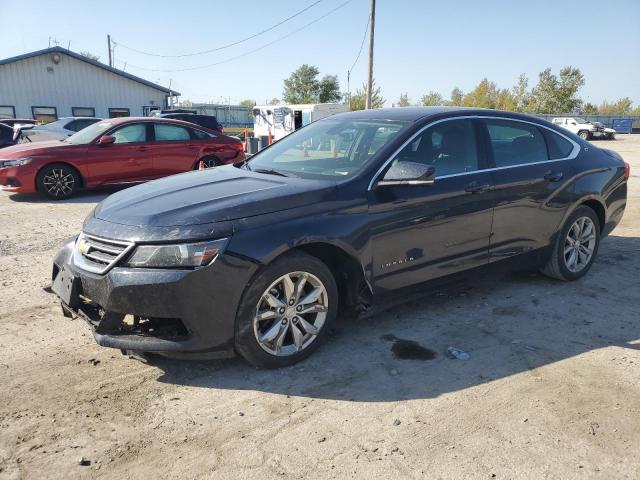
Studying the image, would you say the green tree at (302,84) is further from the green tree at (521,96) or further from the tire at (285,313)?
the tire at (285,313)

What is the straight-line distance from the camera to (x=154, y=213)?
3.24 metres

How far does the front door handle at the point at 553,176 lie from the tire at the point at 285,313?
8.22 ft

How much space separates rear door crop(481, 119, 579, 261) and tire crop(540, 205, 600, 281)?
0.20 metres

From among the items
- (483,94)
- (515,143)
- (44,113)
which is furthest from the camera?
(483,94)

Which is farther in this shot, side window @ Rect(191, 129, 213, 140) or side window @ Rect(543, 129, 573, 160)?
side window @ Rect(191, 129, 213, 140)

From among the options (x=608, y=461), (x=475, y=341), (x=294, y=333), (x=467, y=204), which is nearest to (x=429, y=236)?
(x=467, y=204)

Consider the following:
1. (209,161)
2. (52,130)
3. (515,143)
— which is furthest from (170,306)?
(52,130)

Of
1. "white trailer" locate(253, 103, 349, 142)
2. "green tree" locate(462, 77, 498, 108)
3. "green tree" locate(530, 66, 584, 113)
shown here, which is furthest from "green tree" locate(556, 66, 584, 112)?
"white trailer" locate(253, 103, 349, 142)

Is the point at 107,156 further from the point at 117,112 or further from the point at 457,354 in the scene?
the point at 117,112

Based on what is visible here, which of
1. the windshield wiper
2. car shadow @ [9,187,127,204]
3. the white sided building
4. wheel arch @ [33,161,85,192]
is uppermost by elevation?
the white sided building

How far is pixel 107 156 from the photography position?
33.1 feet

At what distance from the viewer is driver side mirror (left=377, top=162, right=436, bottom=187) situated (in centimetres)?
360

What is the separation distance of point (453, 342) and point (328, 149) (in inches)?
71.3

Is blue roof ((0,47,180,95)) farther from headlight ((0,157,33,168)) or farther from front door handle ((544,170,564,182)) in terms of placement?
front door handle ((544,170,564,182))
